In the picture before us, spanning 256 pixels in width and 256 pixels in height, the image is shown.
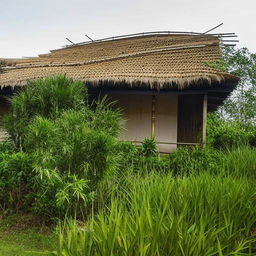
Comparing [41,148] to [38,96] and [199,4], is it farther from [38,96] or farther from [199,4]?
[199,4]

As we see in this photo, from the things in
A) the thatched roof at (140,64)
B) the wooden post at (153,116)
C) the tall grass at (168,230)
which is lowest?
the tall grass at (168,230)

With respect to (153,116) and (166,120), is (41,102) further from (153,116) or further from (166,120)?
(166,120)

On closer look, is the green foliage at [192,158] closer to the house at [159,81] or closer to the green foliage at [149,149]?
the green foliage at [149,149]

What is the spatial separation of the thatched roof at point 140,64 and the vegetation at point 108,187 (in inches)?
70.0

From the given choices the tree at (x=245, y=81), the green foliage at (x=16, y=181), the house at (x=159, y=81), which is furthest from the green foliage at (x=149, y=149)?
the tree at (x=245, y=81)

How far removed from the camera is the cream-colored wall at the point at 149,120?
33.5 feet

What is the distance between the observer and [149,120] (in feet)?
33.8

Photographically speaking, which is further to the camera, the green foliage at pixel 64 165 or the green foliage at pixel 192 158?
the green foliage at pixel 192 158

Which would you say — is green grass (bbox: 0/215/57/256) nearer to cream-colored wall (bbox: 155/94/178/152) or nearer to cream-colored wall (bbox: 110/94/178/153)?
cream-colored wall (bbox: 110/94/178/153)

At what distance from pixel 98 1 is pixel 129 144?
7137 millimetres

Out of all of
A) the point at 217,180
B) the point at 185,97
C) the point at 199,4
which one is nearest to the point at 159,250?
the point at 217,180

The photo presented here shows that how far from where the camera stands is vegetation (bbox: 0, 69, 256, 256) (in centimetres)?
278

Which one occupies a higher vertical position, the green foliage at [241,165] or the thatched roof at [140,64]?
the thatched roof at [140,64]

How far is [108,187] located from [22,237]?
4.88 feet
